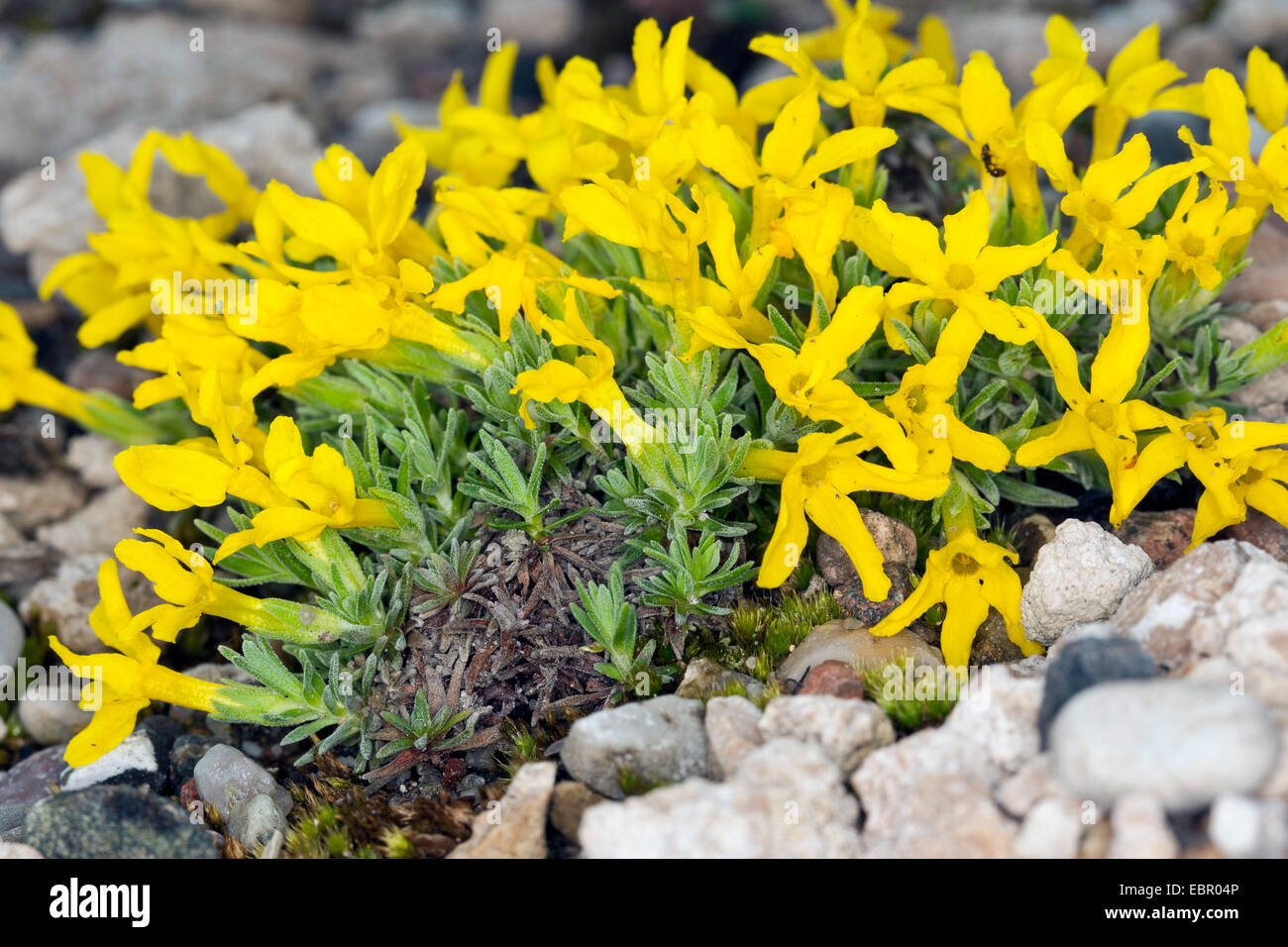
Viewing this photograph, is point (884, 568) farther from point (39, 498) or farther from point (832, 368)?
point (39, 498)

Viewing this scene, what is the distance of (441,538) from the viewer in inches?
167

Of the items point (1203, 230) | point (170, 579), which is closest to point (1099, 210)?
point (1203, 230)

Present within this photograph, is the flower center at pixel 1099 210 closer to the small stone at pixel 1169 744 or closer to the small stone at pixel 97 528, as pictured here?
the small stone at pixel 1169 744

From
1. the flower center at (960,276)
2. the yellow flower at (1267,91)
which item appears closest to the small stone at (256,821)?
the flower center at (960,276)

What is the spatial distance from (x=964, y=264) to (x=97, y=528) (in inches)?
162

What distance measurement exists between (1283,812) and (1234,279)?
2.99 m

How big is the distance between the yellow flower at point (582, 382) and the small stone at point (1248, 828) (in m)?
1.93

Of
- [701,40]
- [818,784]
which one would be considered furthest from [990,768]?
[701,40]

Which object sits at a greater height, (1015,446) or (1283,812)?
(1015,446)

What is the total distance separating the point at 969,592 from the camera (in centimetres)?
370

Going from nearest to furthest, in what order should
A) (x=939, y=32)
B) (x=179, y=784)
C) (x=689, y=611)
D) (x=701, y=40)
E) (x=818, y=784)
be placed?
(x=818, y=784)
(x=689, y=611)
(x=179, y=784)
(x=939, y=32)
(x=701, y=40)

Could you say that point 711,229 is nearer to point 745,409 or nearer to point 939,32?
point 745,409

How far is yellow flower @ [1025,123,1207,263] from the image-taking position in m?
3.68

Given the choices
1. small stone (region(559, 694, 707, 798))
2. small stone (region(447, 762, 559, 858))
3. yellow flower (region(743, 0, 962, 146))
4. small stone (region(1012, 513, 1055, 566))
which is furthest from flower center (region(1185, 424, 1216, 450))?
small stone (region(447, 762, 559, 858))
